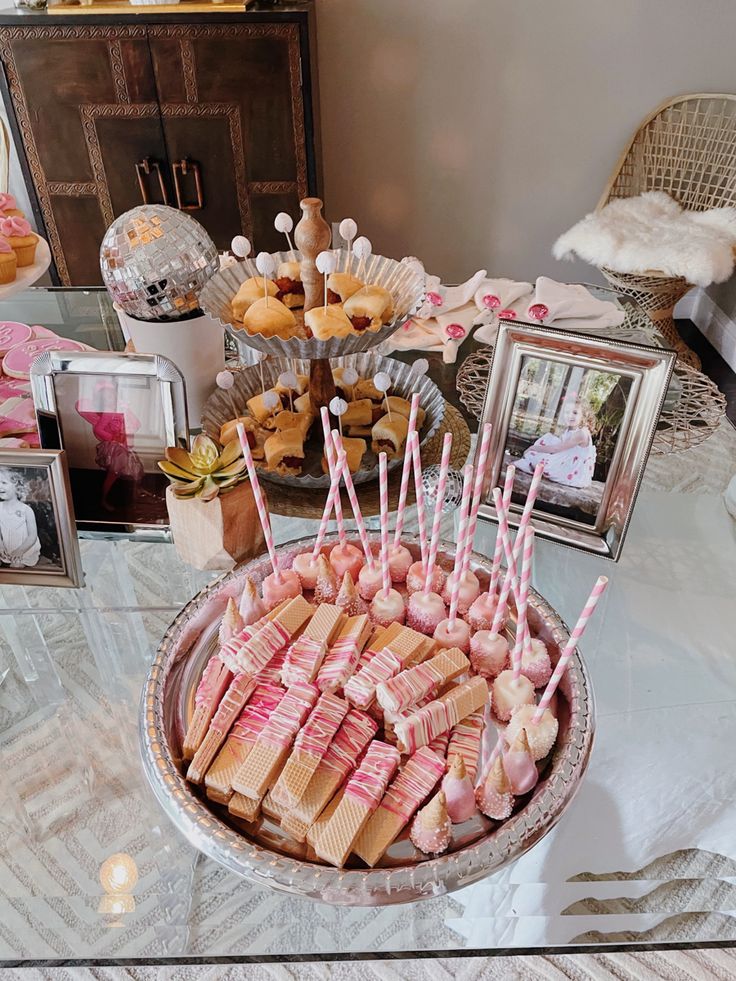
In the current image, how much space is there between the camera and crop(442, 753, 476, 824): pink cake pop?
622 millimetres

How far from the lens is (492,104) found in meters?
2.38

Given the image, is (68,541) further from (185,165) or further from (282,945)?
(185,165)

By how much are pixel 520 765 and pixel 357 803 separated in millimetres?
142

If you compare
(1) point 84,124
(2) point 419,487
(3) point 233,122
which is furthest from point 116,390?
(1) point 84,124

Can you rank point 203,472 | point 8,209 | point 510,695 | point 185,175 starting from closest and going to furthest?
point 510,695 → point 203,472 → point 8,209 → point 185,175

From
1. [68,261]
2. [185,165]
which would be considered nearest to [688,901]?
[185,165]

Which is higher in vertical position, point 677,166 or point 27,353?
point 677,166

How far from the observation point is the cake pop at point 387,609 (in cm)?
79

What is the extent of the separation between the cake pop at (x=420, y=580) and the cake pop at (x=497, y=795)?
231mm

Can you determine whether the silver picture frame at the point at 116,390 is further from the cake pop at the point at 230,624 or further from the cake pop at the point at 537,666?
the cake pop at the point at 537,666

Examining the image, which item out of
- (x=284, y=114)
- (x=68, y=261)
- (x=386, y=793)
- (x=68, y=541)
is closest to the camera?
(x=386, y=793)

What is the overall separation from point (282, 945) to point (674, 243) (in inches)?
80.5

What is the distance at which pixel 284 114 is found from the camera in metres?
1.99

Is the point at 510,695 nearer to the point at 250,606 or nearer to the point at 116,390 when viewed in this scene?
the point at 250,606
